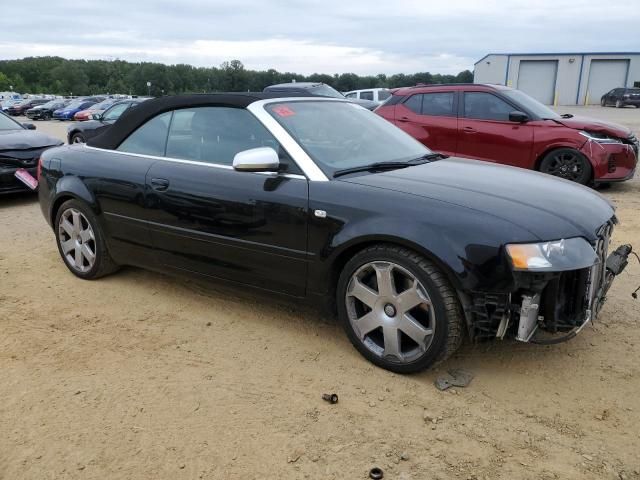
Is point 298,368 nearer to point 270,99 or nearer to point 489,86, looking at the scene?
point 270,99

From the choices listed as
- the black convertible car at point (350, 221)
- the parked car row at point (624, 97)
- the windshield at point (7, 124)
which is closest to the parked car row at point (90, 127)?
the windshield at point (7, 124)

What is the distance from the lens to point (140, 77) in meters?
92.7

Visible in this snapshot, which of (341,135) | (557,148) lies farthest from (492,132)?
(341,135)

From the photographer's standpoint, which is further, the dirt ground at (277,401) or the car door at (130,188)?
the car door at (130,188)

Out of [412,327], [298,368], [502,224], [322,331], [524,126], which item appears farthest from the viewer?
[524,126]

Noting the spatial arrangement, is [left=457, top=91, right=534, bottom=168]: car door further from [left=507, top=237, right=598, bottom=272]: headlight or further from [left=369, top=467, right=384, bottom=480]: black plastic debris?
[left=369, top=467, right=384, bottom=480]: black plastic debris

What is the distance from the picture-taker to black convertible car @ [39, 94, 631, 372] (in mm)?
2816

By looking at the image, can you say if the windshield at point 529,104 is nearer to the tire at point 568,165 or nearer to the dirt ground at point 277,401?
the tire at point 568,165

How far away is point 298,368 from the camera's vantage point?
3275mm

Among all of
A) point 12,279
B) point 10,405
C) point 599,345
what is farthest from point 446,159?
point 12,279

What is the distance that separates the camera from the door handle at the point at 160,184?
12.8 feet

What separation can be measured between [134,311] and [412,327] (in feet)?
7.12

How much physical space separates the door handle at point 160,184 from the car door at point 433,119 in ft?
18.2

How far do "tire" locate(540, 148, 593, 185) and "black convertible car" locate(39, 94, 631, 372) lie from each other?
4.47 m
